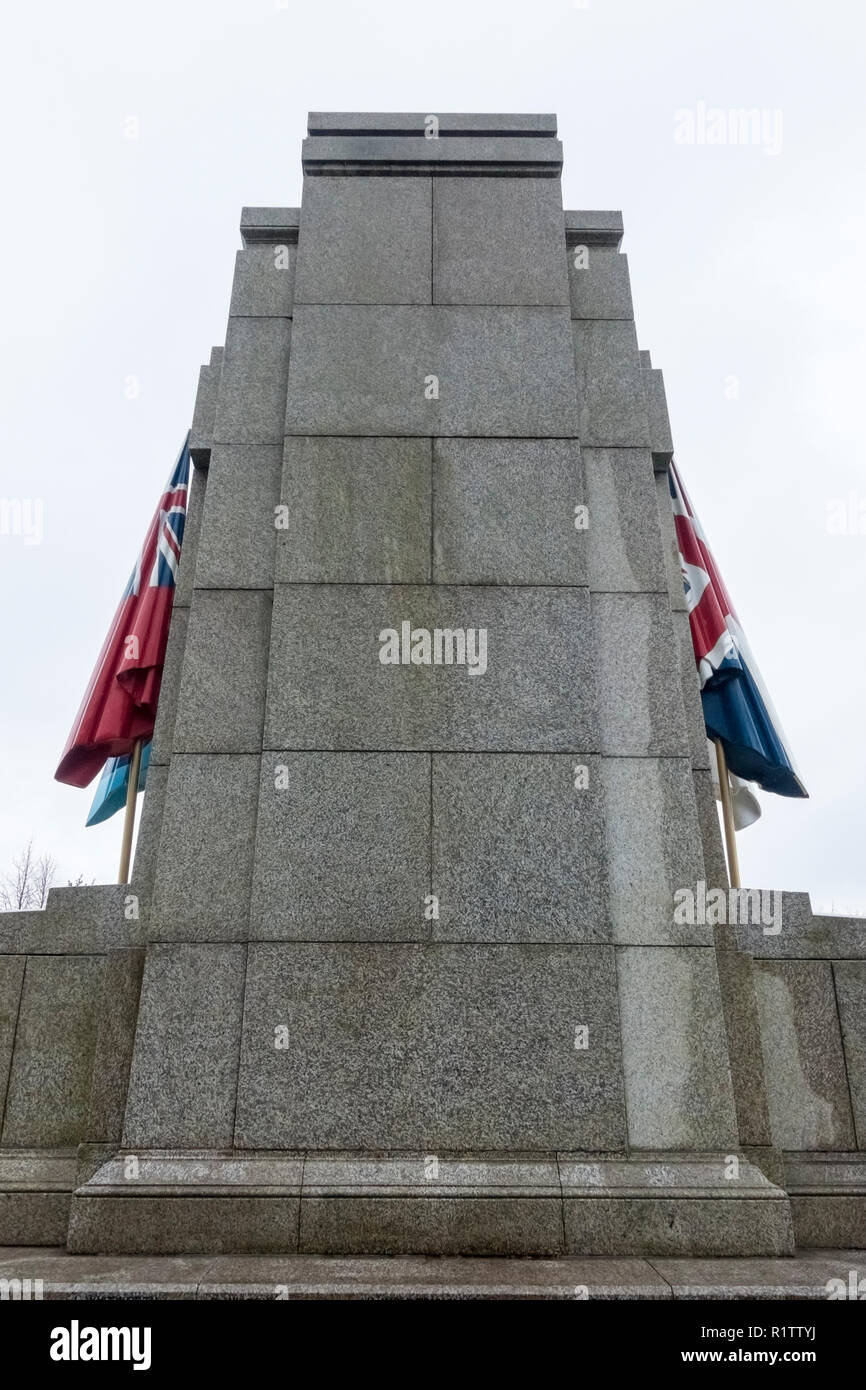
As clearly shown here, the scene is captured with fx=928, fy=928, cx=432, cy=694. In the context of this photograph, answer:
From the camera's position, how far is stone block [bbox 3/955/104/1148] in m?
7.72

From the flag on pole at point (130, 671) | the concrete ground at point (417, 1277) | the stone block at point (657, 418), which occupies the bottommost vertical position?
the concrete ground at point (417, 1277)

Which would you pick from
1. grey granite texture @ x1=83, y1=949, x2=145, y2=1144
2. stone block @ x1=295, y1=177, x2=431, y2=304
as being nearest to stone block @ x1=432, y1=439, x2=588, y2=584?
stone block @ x1=295, y1=177, x2=431, y2=304

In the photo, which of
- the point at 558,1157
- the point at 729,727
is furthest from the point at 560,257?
the point at 558,1157

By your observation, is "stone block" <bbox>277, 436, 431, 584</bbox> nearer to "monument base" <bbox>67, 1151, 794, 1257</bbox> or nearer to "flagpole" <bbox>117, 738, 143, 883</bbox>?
"flagpole" <bbox>117, 738, 143, 883</bbox>

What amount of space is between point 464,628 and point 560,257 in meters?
4.97

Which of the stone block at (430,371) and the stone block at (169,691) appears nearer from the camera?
the stone block at (169,691)

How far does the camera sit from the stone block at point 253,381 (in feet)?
32.6

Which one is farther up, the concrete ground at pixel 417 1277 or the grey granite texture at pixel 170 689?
the grey granite texture at pixel 170 689

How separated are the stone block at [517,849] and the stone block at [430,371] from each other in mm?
3756

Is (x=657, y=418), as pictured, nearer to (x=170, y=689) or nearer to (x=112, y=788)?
(x=170, y=689)

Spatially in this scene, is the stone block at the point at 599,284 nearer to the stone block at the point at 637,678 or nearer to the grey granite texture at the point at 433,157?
the grey granite texture at the point at 433,157

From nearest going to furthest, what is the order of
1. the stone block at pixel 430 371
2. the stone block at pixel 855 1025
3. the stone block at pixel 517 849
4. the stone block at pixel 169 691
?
the stone block at pixel 517 849 < the stone block at pixel 855 1025 < the stone block at pixel 169 691 < the stone block at pixel 430 371

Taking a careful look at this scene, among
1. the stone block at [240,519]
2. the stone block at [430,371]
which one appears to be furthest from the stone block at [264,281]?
the stone block at [240,519]

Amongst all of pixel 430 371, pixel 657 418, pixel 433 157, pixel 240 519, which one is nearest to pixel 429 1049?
pixel 240 519
